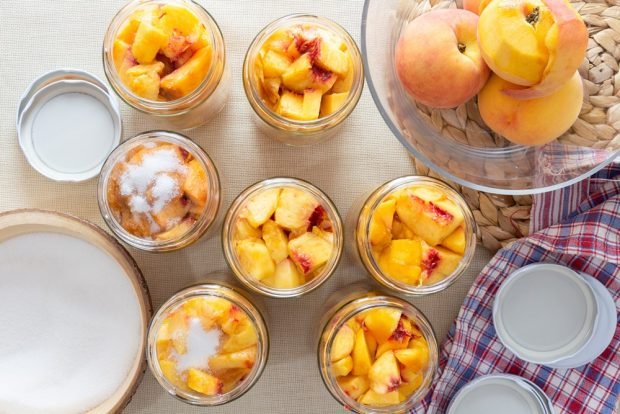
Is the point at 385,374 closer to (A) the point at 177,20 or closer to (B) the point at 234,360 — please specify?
(B) the point at 234,360

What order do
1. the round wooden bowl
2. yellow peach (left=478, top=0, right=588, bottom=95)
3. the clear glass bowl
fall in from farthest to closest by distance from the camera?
the round wooden bowl, the clear glass bowl, yellow peach (left=478, top=0, right=588, bottom=95)

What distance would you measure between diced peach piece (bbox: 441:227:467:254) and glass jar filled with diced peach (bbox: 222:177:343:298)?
0.55ft

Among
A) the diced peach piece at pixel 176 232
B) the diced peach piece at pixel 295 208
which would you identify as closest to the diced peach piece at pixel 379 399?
the diced peach piece at pixel 295 208

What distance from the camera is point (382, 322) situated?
991 mm

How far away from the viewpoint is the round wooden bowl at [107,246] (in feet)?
3.46

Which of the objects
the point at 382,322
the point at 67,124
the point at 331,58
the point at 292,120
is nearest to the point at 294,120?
the point at 292,120

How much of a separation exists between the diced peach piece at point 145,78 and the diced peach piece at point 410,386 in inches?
23.3

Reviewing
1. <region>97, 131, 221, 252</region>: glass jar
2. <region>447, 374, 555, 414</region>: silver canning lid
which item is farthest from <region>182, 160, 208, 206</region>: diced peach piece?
<region>447, 374, 555, 414</region>: silver canning lid

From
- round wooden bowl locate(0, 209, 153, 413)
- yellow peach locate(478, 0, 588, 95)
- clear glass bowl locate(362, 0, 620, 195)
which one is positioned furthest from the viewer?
round wooden bowl locate(0, 209, 153, 413)

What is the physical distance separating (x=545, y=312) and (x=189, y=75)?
730 mm

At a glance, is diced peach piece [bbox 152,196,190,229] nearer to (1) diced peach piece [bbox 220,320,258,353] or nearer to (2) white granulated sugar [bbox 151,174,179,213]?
(2) white granulated sugar [bbox 151,174,179,213]

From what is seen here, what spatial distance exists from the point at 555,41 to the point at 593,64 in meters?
0.17

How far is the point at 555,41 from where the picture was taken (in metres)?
0.82

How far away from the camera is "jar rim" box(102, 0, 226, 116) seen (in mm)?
980
